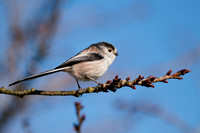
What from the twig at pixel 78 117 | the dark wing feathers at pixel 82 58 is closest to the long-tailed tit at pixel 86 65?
the dark wing feathers at pixel 82 58

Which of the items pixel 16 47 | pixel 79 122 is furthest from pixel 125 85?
pixel 16 47

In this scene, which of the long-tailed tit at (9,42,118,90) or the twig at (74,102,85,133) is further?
the long-tailed tit at (9,42,118,90)

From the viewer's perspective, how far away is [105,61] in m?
4.22

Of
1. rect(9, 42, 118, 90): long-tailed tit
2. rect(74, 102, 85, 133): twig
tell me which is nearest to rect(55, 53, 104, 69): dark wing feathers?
rect(9, 42, 118, 90): long-tailed tit

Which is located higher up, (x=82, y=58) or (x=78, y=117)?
(x=82, y=58)

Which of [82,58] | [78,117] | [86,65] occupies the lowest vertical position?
[78,117]

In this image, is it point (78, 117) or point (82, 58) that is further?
point (82, 58)

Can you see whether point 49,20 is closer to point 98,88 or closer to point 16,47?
point 16,47

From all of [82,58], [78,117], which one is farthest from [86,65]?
[78,117]

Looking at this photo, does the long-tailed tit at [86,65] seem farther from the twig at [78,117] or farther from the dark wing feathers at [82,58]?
the twig at [78,117]

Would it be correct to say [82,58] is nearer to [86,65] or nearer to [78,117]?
[86,65]

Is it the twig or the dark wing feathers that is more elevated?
the dark wing feathers

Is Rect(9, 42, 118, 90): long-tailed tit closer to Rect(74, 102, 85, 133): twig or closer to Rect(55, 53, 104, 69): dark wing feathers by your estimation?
Rect(55, 53, 104, 69): dark wing feathers

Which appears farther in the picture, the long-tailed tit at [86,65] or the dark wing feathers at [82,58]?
the long-tailed tit at [86,65]
